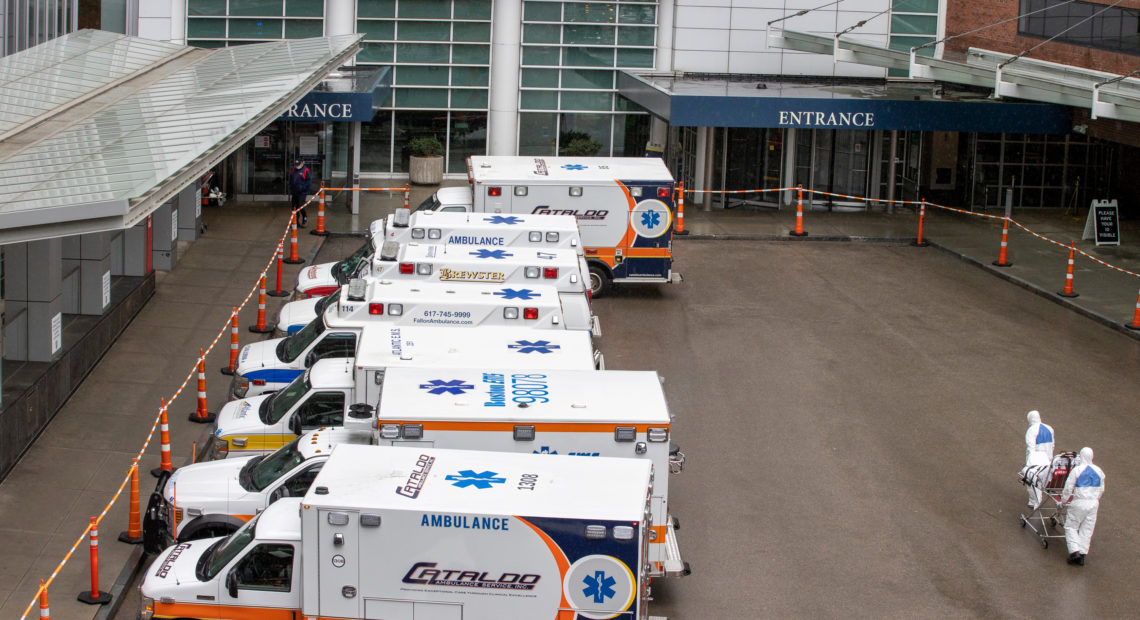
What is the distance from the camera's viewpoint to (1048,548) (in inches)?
623

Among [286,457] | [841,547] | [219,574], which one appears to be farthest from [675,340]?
[219,574]

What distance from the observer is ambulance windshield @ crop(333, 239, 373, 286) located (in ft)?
77.2

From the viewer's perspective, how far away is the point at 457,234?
76.9ft

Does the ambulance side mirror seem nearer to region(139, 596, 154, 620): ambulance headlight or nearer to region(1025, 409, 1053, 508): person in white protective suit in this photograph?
region(139, 596, 154, 620): ambulance headlight

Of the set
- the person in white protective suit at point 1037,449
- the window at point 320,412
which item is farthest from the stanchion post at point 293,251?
the person in white protective suit at point 1037,449

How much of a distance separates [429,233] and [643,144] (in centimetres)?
1748

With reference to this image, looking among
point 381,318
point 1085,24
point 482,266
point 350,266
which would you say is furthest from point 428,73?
point 381,318

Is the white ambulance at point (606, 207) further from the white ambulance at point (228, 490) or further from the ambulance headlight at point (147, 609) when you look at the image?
the ambulance headlight at point (147, 609)

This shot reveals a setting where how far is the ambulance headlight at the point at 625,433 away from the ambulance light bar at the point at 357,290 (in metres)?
6.66

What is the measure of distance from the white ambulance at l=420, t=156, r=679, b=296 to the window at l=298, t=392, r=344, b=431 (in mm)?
10190

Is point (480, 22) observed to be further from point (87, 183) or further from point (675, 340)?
point (87, 183)

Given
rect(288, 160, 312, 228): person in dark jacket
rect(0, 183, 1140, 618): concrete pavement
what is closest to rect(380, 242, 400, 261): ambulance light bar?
rect(0, 183, 1140, 618): concrete pavement

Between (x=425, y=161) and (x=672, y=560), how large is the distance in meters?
25.4

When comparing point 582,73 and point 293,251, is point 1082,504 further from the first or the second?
point 582,73
